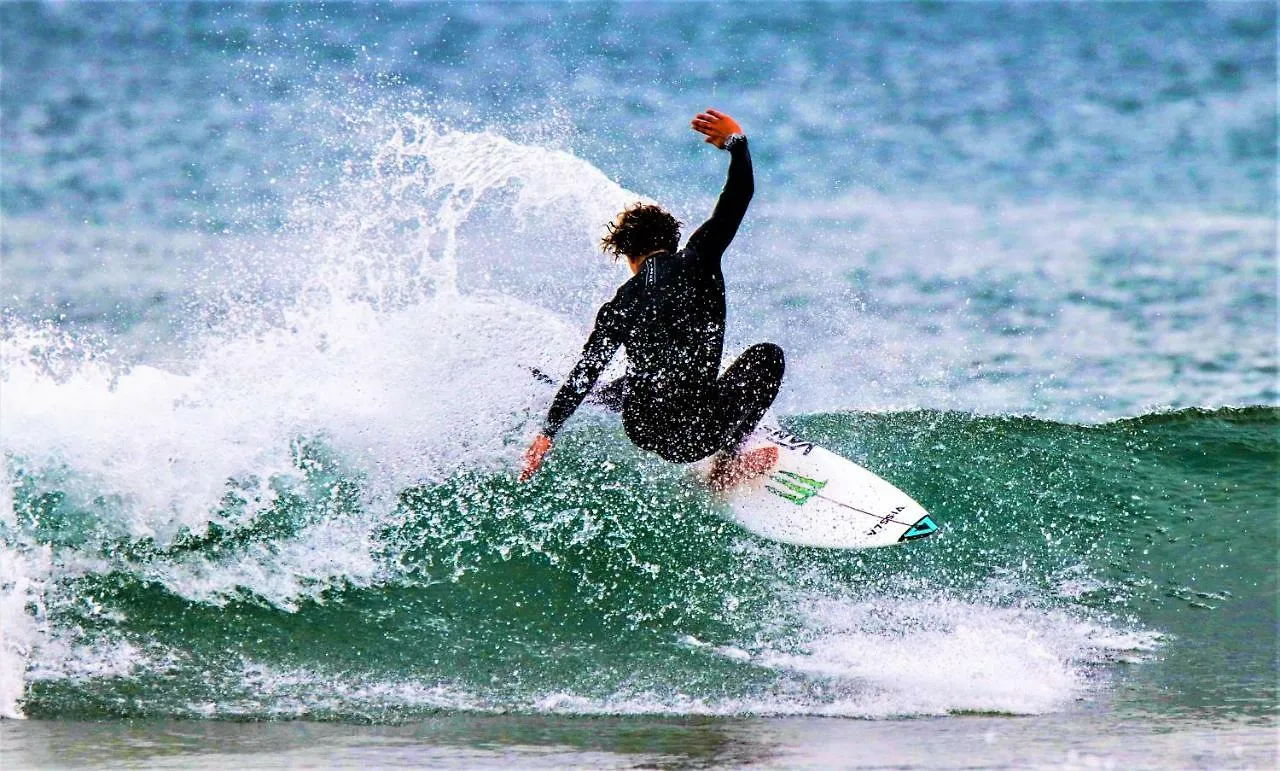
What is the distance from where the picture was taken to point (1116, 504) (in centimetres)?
857

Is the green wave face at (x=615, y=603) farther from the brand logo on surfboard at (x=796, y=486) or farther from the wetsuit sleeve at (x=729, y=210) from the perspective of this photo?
the wetsuit sleeve at (x=729, y=210)

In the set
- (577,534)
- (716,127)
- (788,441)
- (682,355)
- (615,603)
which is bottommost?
(615,603)

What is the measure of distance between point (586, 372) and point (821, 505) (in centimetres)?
156

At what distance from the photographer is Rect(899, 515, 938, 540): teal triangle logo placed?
7.20m

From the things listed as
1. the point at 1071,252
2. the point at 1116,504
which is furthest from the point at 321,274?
the point at 1071,252

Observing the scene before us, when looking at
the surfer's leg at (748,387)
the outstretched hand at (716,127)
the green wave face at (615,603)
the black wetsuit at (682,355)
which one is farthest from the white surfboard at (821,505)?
the outstretched hand at (716,127)

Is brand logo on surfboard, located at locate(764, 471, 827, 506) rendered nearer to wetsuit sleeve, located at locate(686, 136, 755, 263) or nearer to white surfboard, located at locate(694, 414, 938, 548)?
white surfboard, located at locate(694, 414, 938, 548)

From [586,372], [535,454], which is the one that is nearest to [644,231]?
[586,372]

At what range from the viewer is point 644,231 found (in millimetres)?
6754

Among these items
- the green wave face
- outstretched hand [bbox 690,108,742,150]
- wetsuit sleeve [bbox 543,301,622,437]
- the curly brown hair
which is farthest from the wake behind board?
outstretched hand [bbox 690,108,742,150]

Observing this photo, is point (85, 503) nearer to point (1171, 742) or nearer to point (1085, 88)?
point (1171, 742)

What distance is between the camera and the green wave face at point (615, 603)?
5.98 metres

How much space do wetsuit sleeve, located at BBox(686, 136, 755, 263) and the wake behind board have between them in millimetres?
993

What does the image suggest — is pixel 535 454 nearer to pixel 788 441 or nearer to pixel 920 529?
pixel 788 441
